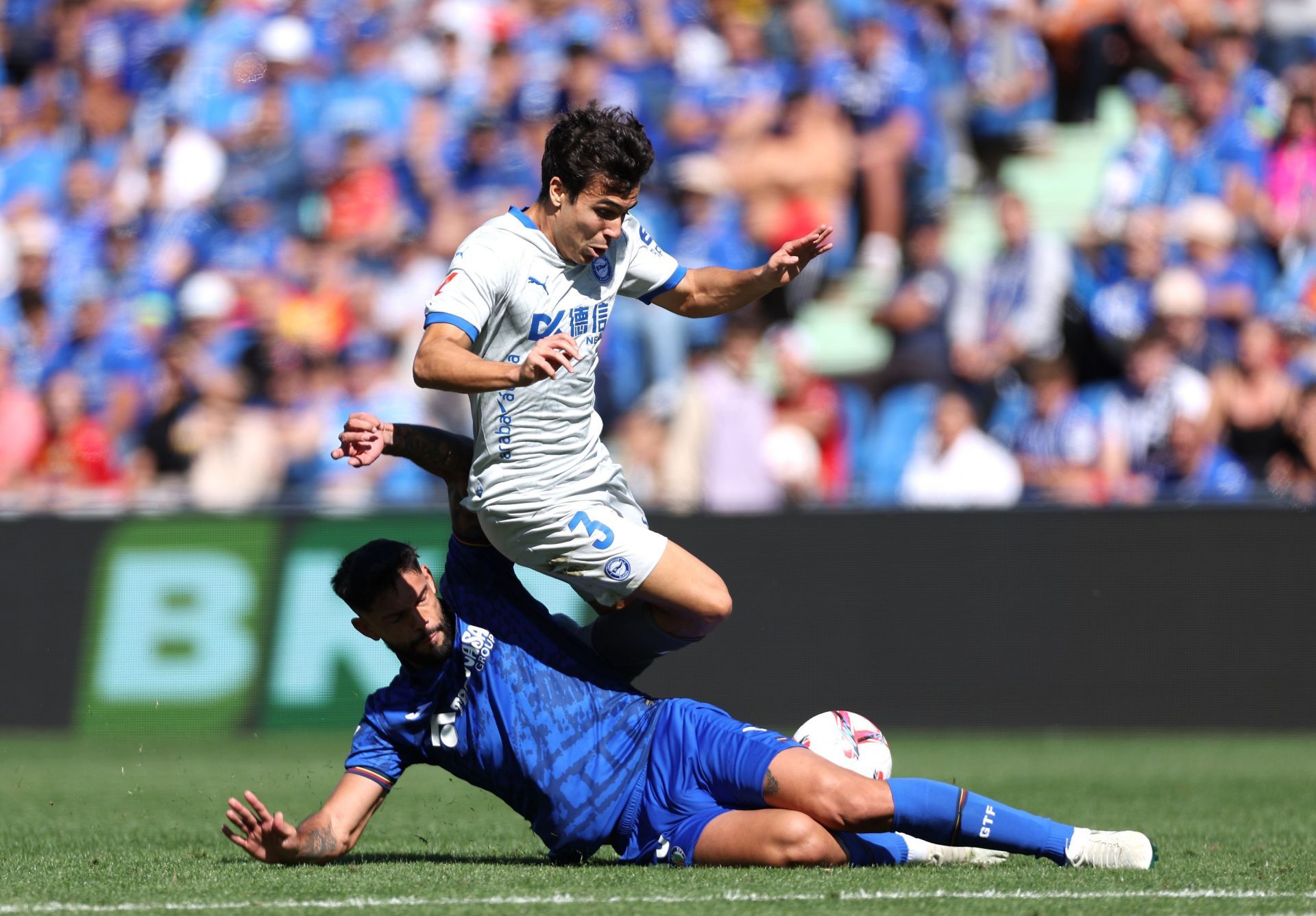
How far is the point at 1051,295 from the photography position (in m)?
12.8

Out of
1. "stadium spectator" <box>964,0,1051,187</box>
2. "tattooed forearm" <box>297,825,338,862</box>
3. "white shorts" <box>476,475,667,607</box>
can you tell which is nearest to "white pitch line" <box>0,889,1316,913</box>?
"tattooed forearm" <box>297,825,338,862</box>

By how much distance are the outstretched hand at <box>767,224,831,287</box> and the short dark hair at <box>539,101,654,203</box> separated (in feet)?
2.06

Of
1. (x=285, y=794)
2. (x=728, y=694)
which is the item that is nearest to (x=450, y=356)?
(x=285, y=794)

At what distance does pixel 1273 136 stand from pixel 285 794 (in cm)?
920

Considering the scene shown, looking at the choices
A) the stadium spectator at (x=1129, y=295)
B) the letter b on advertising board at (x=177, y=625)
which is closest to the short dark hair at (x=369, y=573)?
the letter b on advertising board at (x=177, y=625)

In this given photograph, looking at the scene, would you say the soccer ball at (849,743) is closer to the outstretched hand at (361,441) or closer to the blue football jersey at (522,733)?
the blue football jersey at (522,733)

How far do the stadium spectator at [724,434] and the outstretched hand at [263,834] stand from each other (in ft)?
21.7

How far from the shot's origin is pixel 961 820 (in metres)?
5.35

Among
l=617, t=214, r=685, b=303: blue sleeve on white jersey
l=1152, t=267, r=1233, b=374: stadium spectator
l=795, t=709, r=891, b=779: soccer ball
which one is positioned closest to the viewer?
l=795, t=709, r=891, b=779: soccer ball

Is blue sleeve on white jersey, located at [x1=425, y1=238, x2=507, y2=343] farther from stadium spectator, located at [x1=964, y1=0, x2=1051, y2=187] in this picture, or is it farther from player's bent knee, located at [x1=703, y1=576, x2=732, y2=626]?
stadium spectator, located at [x1=964, y1=0, x2=1051, y2=187]

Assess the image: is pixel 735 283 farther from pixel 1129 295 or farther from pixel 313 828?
pixel 1129 295

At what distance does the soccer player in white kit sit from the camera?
19.2ft

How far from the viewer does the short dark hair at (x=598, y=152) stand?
5824 millimetres

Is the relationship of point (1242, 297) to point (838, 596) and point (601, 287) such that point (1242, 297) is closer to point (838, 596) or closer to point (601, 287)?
point (838, 596)
